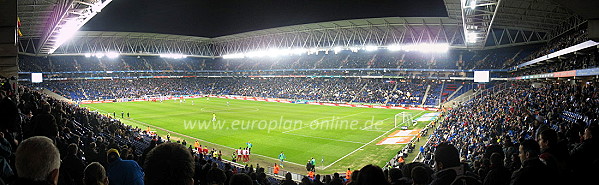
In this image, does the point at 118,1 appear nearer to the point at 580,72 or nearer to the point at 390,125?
the point at 390,125

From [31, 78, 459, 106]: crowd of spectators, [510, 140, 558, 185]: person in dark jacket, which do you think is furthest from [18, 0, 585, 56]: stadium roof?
[510, 140, 558, 185]: person in dark jacket

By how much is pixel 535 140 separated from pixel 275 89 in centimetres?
7071

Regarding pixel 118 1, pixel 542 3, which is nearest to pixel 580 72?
pixel 542 3

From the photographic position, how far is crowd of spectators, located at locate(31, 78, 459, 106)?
59.4 m

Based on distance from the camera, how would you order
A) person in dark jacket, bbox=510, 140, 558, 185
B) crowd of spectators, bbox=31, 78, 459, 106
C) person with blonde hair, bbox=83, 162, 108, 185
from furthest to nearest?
1. crowd of spectators, bbox=31, 78, 459, 106
2. person with blonde hair, bbox=83, 162, 108, 185
3. person in dark jacket, bbox=510, 140, 558, 185

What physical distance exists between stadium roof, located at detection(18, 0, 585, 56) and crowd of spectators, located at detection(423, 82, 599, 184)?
8102mm

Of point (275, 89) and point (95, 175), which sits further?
point (275, 89)

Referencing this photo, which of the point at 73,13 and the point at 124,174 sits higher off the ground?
the point at 73,13

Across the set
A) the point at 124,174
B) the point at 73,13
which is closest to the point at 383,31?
the point at 73,13

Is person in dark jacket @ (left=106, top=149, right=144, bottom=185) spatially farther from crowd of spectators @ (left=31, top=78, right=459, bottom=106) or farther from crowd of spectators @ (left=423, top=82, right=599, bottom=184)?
crowd of spectators @ (left=31, top=78, right=459, bottom=106)

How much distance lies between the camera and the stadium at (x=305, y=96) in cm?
465

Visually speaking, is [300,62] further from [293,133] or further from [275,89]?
[293,133]

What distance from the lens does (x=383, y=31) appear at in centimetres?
5909

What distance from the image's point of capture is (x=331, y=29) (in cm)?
6059
